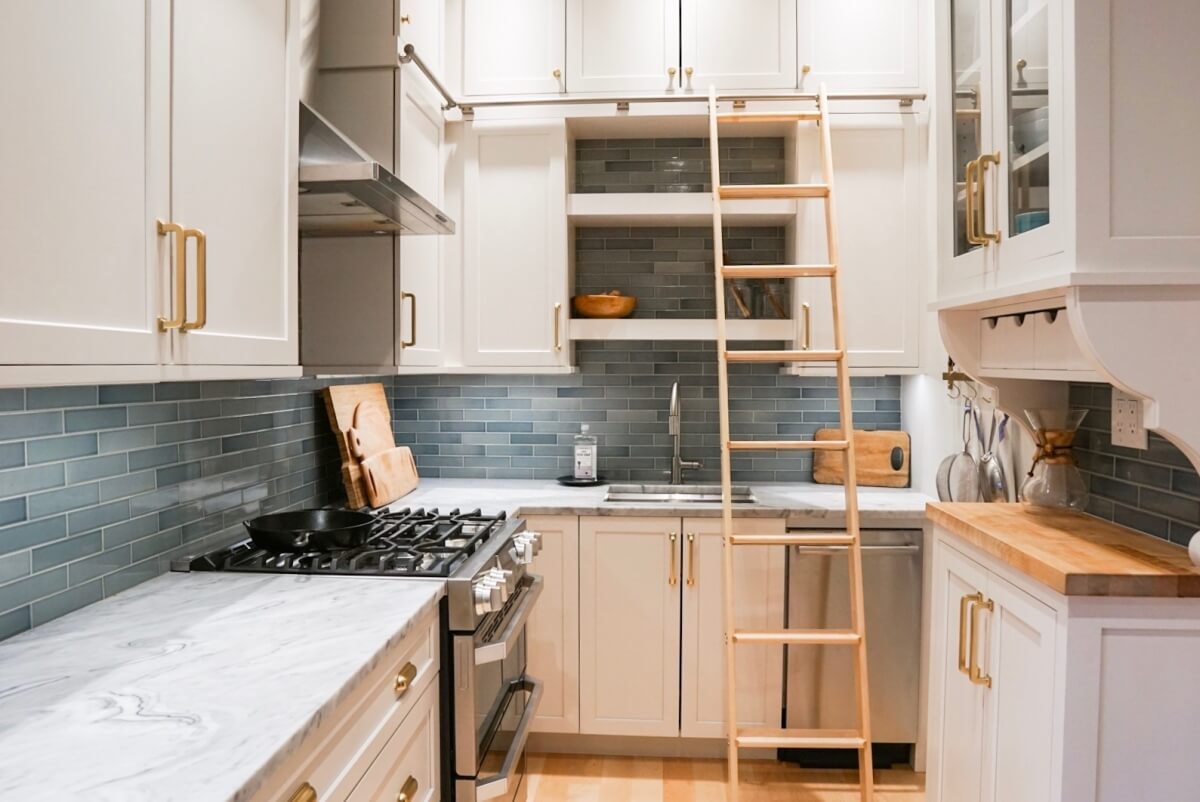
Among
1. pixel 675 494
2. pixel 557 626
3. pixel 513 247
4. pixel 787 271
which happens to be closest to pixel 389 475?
pixel 557 626

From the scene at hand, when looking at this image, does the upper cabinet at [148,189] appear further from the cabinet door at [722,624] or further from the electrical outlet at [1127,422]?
the electrical outlet at [1127,422]

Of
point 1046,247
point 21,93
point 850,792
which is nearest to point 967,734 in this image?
point 850,792

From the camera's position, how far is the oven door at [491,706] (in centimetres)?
189

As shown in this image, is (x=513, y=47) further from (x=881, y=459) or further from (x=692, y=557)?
(x=881, y=459)

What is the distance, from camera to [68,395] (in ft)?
5.48

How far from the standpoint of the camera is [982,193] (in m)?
1.95

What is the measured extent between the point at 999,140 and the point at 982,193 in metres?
0.12

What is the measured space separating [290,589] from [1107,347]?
5.63 feet

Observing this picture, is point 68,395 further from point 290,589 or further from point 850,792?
point 850,792

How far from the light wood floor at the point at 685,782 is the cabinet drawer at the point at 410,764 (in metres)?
1.09

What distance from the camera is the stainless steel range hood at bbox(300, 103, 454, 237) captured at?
6.05 ft

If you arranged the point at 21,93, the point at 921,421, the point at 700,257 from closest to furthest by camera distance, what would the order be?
the point at 21,93 < the point at 921,421 < the point at 700,257

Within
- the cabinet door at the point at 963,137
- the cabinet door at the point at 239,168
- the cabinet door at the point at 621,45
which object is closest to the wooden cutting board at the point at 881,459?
the cabinet door at the point at 963,137

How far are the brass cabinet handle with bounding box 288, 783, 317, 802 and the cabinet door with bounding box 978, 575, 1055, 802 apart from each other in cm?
132
